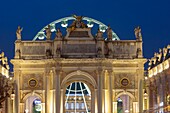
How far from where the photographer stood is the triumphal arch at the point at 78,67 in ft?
236

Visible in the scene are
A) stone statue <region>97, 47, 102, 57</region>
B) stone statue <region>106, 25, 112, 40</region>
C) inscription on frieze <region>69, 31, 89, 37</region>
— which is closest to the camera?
stone statue <region>97, 47, 102, 57</region>

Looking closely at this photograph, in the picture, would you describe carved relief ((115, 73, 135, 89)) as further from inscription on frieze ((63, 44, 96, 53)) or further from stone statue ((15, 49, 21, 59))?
stone statue ((15, 49, 21, 59))

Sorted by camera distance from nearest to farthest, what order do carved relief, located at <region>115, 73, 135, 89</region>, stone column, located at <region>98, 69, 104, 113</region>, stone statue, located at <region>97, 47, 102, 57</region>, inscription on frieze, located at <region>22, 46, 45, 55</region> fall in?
stone column, located at <region>98, 69, 104, 113</region>, stone statue, located at <region>97, 47, 102, 57</region>, carved relief, located at <region>115, 73, 135, 89</region>, inscription on frieze, located at <region>22, 46, 45, 55</region>

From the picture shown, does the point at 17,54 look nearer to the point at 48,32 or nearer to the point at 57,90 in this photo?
the point at 48,32

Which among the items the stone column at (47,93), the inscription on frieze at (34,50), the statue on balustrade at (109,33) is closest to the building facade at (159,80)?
the statue on balustrade at (109,33)

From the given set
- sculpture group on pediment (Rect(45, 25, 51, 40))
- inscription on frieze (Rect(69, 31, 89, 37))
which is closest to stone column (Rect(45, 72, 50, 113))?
sculpture group on pediment (Rect(45, 25, 51, 40))

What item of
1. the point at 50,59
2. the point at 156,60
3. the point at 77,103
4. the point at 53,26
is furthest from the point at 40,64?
the point at 77,103

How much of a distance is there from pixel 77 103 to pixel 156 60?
161 feet

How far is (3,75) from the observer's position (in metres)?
74.6

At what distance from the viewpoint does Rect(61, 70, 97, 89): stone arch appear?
7250 centimetres

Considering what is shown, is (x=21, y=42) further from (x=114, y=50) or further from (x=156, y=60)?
(x=156, y=60)

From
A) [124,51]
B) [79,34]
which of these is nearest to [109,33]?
[124,51]

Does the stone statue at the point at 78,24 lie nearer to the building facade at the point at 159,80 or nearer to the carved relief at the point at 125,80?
the carved relief at the point at 125,80

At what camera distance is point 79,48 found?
73.2 meters
